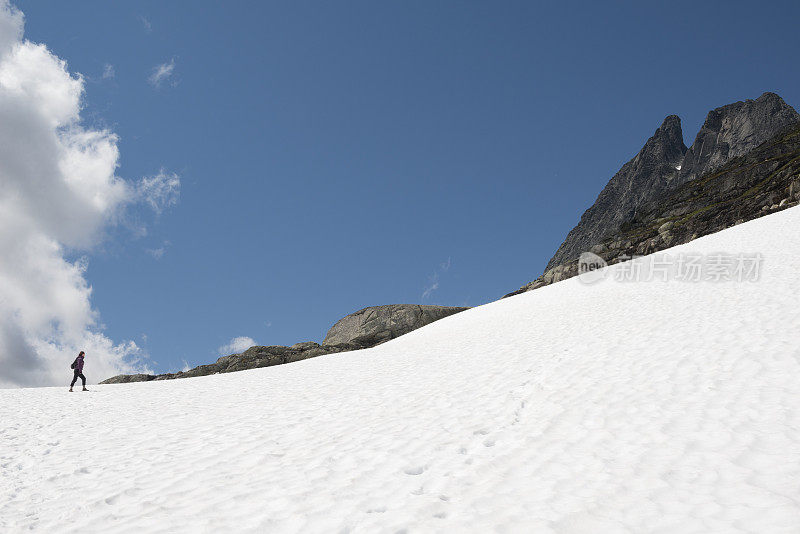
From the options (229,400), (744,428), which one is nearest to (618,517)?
(744,428)

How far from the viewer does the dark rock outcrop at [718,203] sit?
174 ft

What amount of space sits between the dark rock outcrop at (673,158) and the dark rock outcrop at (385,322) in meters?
102

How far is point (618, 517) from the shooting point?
4250mm

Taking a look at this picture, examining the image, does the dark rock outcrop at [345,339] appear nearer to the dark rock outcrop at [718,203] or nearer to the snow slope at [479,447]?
the dark rock outcrop at [718,203]

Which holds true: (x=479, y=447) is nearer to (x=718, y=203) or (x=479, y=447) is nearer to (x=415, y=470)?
(x=415, y=470)

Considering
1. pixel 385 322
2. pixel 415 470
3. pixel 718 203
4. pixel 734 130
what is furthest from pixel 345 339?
pixel 734 130

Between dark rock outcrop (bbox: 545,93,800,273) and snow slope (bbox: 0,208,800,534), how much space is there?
5161 inches

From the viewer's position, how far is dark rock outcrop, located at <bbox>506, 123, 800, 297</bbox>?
53.1 m

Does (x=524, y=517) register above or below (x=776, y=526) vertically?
above

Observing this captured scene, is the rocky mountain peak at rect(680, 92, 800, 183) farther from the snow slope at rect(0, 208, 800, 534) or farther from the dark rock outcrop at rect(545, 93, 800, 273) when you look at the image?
the snow slope at rect(0, 208, 800, 534)

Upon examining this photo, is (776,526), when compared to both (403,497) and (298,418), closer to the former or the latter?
(403,497)

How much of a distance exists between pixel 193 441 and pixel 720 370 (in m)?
12.0

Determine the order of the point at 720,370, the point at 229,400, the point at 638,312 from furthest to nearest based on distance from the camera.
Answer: the point at 638,312, the point at 229,400, the point at 720,370

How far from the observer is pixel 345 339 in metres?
45.7
